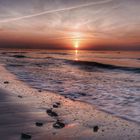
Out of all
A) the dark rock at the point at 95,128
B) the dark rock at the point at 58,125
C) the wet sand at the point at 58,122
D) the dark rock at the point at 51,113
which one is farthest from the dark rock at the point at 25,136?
the dark rock at the point at 51,113

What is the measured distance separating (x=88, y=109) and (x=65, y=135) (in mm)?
3128

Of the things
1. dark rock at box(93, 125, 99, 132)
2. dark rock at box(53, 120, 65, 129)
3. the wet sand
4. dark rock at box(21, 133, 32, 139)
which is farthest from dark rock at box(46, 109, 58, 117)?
dark rock at box(21, 133, 32, 139)

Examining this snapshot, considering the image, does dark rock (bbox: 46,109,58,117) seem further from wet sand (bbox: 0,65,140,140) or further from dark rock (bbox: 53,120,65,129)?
dark rock (bbox: 53,120,65,129)

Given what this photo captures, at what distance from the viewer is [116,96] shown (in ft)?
38.4

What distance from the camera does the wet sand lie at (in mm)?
5836

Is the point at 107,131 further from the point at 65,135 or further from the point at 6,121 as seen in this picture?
the point at 6,121

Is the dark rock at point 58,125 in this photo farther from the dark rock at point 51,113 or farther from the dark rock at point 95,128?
the dark rock at point 51,113

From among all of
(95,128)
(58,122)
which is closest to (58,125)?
(58,122)

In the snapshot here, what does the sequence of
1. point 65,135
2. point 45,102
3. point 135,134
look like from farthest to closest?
1. point 45,102
2. point 135,134
3. point 65,135

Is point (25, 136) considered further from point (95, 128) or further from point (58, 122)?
point (95, 128)

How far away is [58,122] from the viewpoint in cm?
686

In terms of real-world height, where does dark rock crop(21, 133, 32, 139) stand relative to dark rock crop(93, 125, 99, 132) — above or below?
above

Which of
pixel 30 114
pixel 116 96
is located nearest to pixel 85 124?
pixel 30 114

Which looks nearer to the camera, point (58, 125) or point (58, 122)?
point (58, 125)
